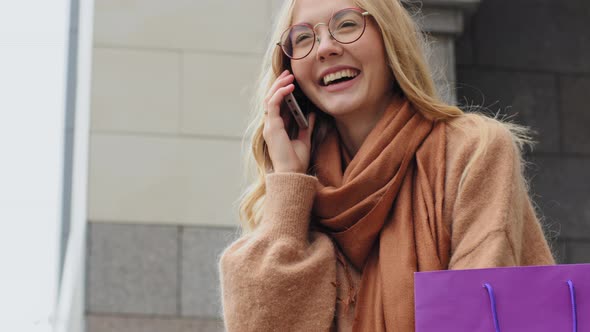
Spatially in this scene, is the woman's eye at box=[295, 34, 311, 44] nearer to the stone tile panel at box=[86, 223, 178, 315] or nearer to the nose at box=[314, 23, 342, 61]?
the nose at box=[314, 23, 342, 61]

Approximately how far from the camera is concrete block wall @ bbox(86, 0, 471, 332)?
24.2ft

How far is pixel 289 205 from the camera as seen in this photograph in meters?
4.03

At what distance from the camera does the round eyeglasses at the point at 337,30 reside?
4125mm

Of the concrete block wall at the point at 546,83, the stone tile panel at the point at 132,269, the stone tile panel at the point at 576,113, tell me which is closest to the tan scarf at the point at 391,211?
the stone tile panel at the point at 132,269

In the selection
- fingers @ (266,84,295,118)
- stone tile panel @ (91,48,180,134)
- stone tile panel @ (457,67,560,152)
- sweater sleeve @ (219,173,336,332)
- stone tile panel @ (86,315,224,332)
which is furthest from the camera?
stone tile panel @ (457,67,560,152)

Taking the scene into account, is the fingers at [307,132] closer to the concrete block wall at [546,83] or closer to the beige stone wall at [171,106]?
the beige stone wall at [171,106]

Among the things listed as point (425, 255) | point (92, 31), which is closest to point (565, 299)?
point (425, 255)

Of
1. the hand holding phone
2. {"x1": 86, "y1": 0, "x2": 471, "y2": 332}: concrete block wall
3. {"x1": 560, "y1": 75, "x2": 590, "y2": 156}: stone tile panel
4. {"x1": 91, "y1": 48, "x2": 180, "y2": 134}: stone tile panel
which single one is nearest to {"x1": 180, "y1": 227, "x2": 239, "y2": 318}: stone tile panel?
{"x1": 86, "y1": 0, "x2": 471, "y2": 332}: concrete block wall

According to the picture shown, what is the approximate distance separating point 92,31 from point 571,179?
2954mm

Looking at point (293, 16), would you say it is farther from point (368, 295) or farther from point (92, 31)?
point (92, 31)

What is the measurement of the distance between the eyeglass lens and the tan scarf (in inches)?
9.9

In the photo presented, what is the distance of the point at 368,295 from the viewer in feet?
12.7

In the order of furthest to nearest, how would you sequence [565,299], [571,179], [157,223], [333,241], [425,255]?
[571,179], [157,223], [333,241], [425,255], [565,299]

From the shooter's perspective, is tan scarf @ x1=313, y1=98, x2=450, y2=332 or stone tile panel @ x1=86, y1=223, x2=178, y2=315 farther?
stone tile panel @ x1=86, y1=223, x2=178, y2=315
